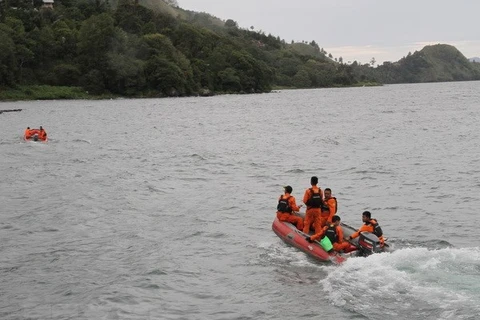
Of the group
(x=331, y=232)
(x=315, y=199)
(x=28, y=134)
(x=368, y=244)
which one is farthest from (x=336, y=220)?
(x=28, y=134)

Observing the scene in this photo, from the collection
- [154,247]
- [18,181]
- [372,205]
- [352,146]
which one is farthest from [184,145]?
[154,247]

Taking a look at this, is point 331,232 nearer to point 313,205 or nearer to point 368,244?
point 368,244

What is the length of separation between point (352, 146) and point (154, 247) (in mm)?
32342

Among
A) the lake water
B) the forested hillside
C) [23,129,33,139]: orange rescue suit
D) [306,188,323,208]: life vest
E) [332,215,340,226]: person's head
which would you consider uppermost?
the forested hillside

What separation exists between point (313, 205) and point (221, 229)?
4.68m

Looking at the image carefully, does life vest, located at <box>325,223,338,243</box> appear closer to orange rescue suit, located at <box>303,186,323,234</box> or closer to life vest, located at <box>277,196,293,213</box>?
orange rescue suit, located at <box>303,186,323,234</box>

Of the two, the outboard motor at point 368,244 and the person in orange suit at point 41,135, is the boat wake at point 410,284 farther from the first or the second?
the person in orange suit at point 41,135

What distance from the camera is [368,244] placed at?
18.2 meters

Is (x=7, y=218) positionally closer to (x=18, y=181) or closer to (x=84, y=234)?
(x=84, y=234)

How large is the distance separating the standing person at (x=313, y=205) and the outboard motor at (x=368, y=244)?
101 inches

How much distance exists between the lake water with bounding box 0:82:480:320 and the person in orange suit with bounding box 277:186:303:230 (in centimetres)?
90

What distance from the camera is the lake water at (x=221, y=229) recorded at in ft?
51.8

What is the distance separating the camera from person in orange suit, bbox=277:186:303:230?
2225 centimetres

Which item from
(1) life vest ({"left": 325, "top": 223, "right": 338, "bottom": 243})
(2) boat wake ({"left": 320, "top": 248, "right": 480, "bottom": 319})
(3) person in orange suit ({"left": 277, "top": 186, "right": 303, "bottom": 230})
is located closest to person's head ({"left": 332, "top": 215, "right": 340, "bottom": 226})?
(1) life vest ({"left": 325, "top": 223, "right": 338, "bottom": 243})
